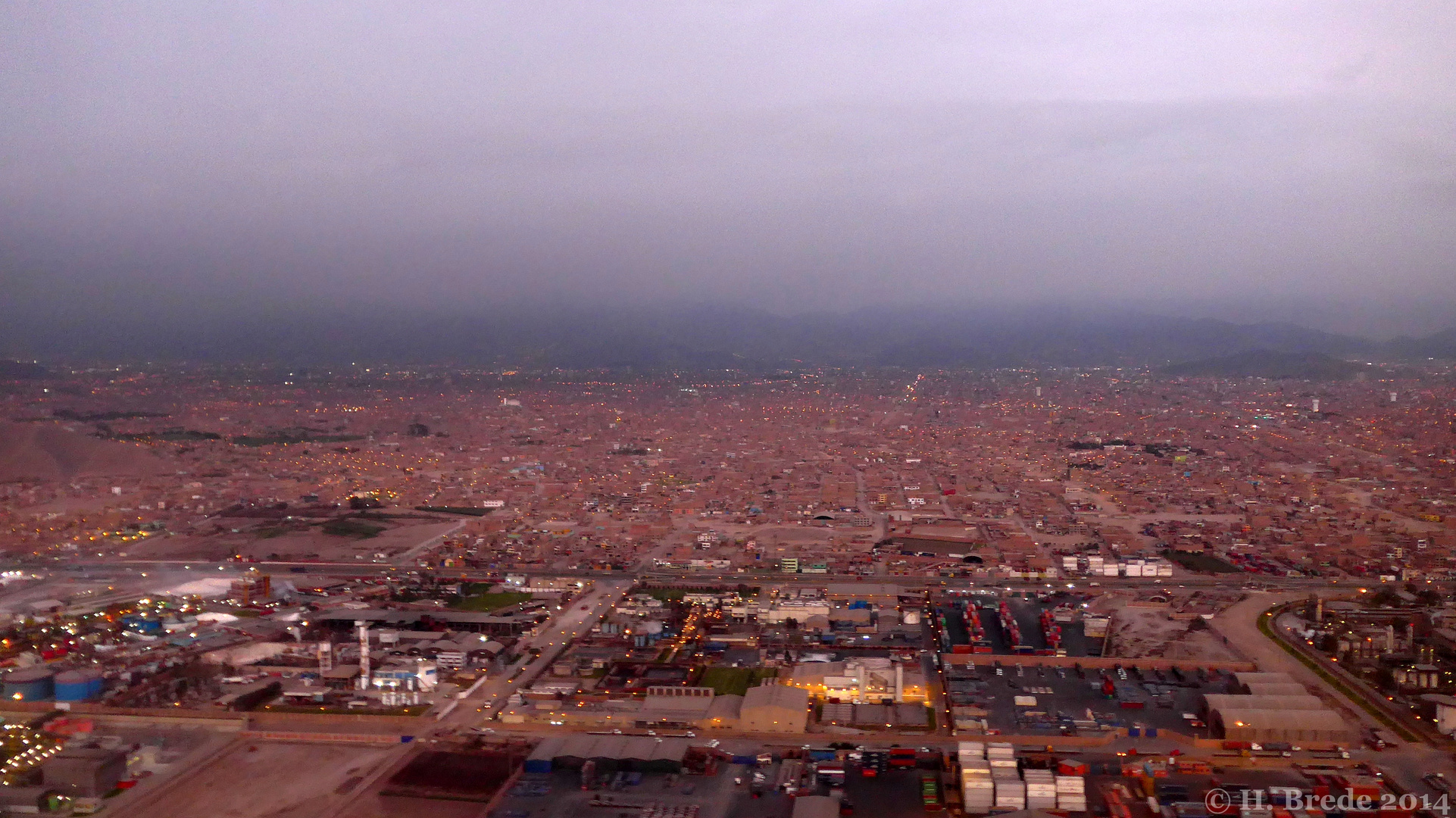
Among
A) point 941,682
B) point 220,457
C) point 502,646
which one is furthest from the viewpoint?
Answer: point 220,457

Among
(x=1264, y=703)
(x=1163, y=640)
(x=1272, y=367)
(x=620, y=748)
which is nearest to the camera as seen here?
(x=620, y=748)

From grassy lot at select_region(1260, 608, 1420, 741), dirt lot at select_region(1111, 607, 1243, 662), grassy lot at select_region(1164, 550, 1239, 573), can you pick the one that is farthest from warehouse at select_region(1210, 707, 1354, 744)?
grassy lot at select_region(1164, 550, 1239, 573)

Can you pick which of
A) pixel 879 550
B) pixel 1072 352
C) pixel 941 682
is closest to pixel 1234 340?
pixel 1072 352

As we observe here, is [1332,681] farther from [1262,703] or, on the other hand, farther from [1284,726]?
[1284,726]

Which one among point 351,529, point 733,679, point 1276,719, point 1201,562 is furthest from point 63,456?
point 1276,719

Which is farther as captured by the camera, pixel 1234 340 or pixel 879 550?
pixel 1234 340

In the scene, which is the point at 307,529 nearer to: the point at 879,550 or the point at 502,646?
the point at 502,646
